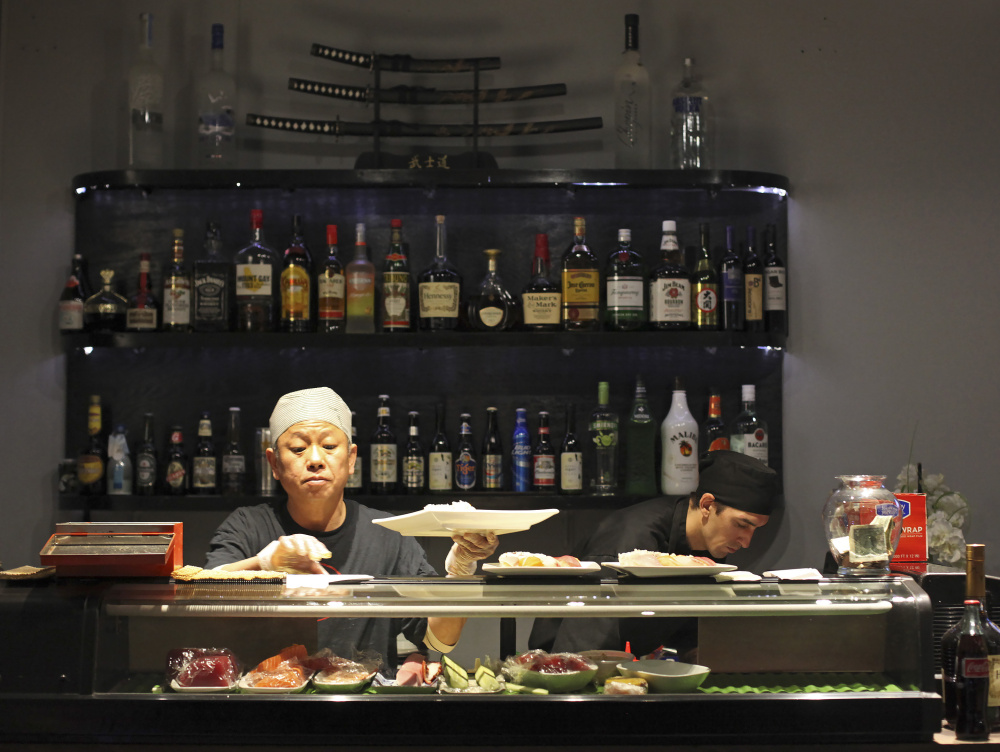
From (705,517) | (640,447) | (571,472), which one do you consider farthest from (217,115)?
(705,517)

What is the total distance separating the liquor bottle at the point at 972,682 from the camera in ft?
5.23

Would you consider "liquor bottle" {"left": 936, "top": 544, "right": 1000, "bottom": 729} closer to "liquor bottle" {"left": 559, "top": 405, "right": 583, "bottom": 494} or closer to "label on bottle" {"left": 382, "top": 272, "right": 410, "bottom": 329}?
"liquor bottle" {"left": 559, "top": 405, "right": 583, "bottom": 494}

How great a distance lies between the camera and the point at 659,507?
8.80 feet

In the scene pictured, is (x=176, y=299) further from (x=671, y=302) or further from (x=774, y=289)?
(x=774, y=289)

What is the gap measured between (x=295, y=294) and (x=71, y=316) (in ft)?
2.35

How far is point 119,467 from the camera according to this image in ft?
9.98

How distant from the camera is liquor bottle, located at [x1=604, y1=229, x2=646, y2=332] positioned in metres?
2.98

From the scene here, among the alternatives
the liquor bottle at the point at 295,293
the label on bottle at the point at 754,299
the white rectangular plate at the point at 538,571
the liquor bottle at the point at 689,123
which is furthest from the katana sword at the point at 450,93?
the white rectangular plate at the point at 538,571

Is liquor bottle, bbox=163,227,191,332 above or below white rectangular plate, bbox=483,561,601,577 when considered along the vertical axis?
above

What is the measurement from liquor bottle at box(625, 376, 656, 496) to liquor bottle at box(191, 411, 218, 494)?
4.27ft

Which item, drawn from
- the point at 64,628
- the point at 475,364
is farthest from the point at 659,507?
the point at 64,628

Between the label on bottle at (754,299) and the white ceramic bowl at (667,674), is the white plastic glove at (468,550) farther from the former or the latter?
the label on bottle at (754,299)

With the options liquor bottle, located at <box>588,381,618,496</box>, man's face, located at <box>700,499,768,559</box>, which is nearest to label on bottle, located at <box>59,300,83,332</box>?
liquor bottle, located at <box>588,381,618,496</box>

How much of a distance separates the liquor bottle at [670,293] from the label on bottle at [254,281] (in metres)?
1.19
